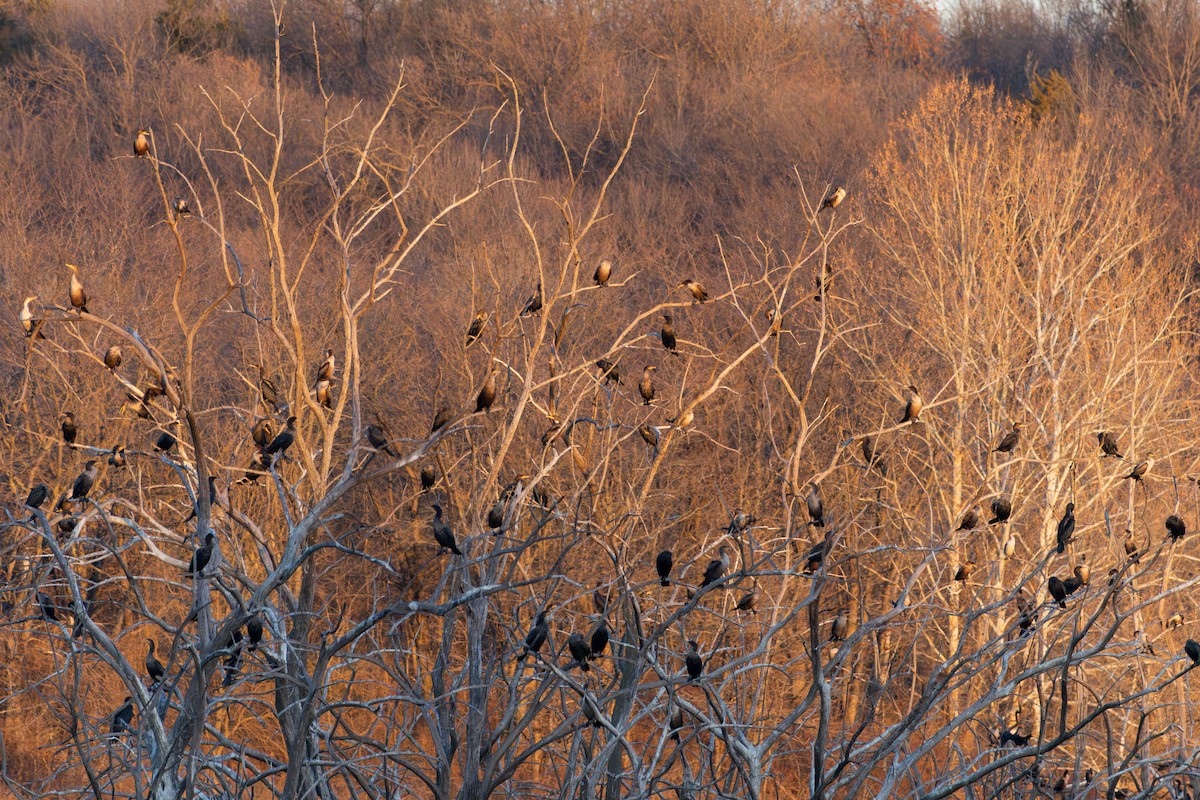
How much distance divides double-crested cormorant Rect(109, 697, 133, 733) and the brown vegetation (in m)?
0.08

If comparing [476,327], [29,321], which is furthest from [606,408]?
[29,321]

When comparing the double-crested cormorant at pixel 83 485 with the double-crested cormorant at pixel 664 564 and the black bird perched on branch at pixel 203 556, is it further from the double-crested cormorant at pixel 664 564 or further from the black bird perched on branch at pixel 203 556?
the double-crested cormorant at pixel 664 564

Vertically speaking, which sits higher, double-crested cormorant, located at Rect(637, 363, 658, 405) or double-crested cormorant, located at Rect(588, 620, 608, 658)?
double-crested cormorant, located at Rect(637, 363, 658, 405)

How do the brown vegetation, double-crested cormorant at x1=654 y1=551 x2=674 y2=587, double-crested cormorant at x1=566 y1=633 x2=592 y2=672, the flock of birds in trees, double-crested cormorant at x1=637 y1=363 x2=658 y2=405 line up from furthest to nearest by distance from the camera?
double-crested cormorant at x1=637 y1=363 x2=658 y2=405, the brown vegetation, double-crested cormorant at x1=654 y1=551 x2=674 y2=587, the flock of birds in trees, double-crested cormorant at x1=566 y1=633 x2=592 y2=672

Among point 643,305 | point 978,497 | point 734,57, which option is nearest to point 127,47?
point 734,57

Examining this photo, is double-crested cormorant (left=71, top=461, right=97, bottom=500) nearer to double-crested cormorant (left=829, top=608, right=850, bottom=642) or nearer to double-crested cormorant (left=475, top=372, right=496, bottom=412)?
double-crested cormorant (left=475, top=372, right=496, bottom=412)

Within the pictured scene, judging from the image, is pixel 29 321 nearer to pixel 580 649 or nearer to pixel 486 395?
pixel 486 395

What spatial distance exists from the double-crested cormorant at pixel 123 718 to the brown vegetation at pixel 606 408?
0.08 metres

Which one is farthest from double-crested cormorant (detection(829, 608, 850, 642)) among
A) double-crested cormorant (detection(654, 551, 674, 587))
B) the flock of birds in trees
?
double-crested cormorant (detection(654, 551, 674, 587))

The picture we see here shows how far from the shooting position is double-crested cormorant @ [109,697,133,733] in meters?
3.87

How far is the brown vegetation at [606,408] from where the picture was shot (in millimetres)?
3670

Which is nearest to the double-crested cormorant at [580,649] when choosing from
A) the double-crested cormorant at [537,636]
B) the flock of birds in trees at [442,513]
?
the flock of birds in trees at [442,513]

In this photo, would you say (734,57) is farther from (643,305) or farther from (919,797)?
(919,797)

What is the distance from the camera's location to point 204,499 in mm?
3119
